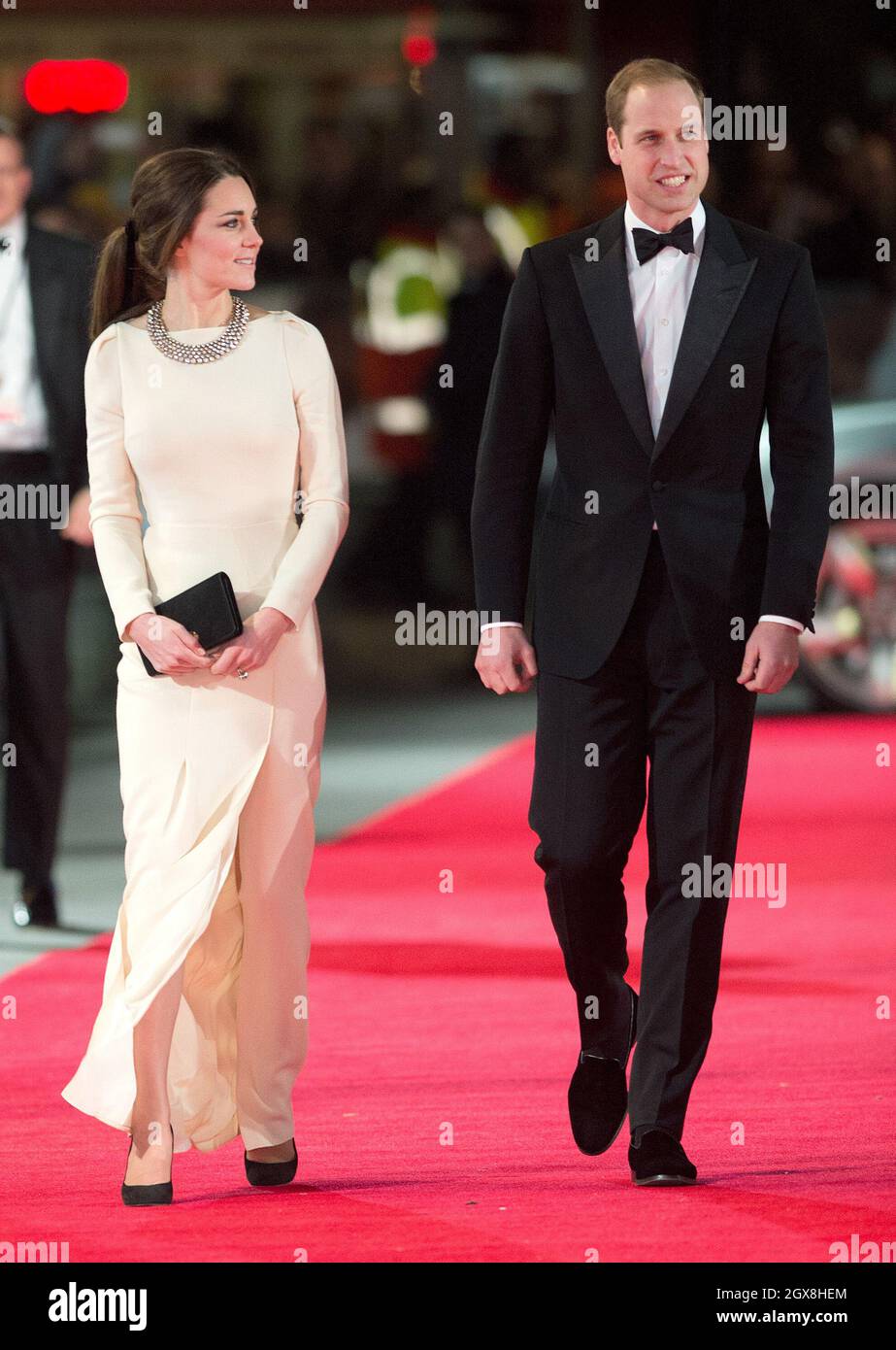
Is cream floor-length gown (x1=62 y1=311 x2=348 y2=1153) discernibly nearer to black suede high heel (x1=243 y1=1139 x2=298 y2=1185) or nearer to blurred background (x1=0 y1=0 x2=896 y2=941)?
black suede high heel (x1=243 y1=1139 x2=298 y2=1185)

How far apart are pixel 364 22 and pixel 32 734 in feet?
46.5

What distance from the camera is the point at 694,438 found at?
394cm

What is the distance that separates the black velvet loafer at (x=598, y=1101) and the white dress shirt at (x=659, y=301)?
1064 mm

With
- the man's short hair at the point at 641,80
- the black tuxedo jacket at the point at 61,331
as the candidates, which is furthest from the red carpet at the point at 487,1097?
the man's short hair at the point at 641,80

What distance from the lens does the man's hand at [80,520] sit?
6.05 meters

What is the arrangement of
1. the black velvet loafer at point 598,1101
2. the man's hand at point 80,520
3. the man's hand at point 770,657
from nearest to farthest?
1. the man's hand at point 770,657
2. the black velvet loafer at point 598,1101
3. the man's hand at point 80,520

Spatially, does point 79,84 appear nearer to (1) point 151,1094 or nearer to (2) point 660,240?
(2) point 660,240

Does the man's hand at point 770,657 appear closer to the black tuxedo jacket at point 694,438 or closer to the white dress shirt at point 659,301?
the black tuxedo jacket at point 694,438

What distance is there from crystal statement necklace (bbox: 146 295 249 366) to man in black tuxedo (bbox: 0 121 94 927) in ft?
7.55

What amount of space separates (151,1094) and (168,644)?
712mm

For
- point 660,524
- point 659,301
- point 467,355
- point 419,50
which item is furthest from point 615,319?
point 419,50

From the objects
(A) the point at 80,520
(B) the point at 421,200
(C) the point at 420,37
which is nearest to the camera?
(A) the point at 80,520

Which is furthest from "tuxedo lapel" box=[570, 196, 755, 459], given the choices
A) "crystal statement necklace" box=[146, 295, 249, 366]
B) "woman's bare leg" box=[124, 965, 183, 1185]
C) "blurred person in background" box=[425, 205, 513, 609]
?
"blurred person in background" box=[425, 205, 513, 609]

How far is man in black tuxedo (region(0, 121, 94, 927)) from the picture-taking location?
638cm
